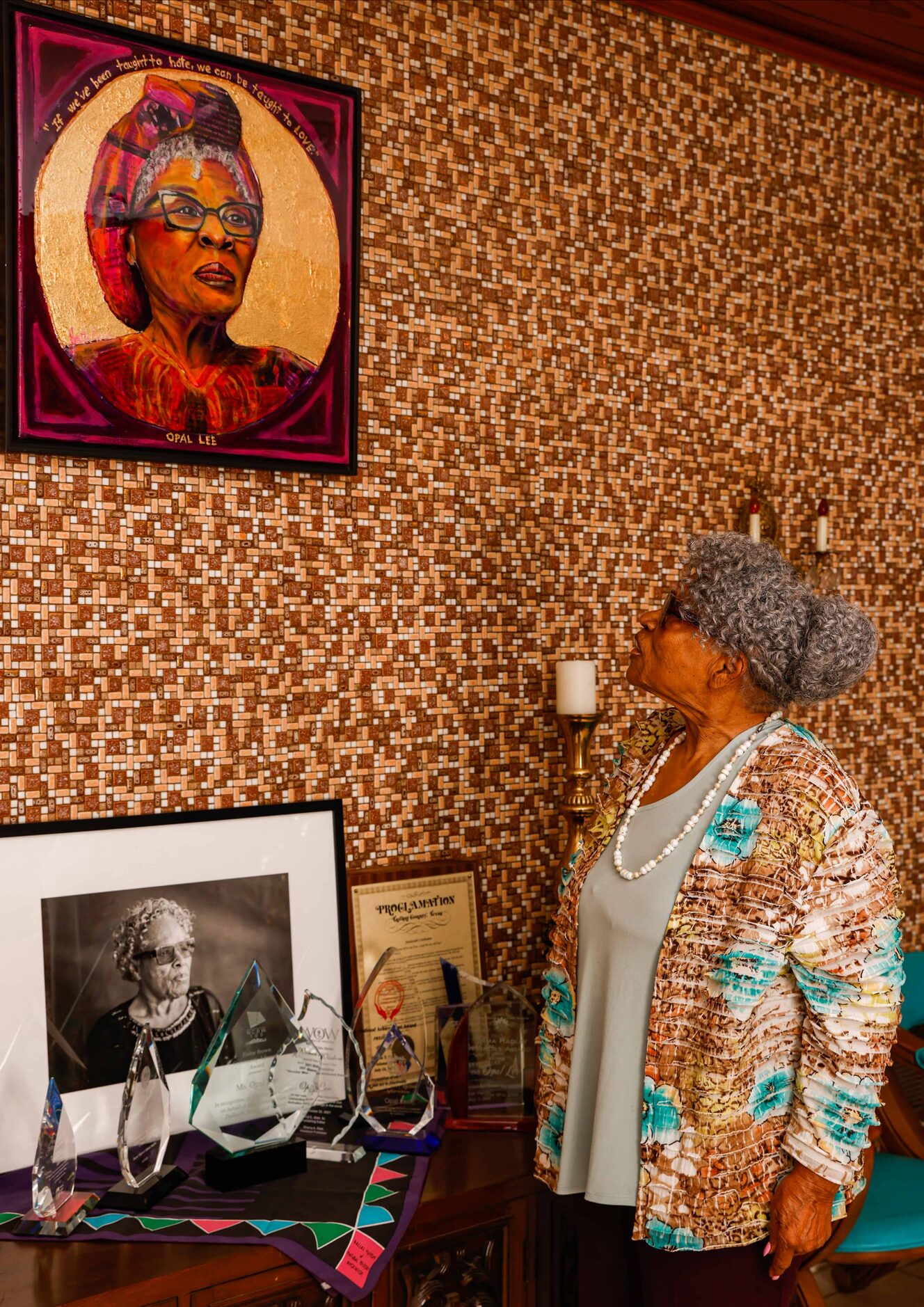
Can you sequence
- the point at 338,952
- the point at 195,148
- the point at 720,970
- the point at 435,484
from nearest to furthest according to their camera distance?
the point at 720,970, the point at 195,148, the point at 338,952, the point at 435,484

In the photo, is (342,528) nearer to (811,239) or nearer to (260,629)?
(260,629)

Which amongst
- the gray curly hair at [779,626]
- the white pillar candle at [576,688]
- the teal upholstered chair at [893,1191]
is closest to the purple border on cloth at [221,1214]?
the teal upholstered chair at [893,1191]

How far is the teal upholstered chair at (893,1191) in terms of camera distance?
78.0 inches

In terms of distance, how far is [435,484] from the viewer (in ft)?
7.68

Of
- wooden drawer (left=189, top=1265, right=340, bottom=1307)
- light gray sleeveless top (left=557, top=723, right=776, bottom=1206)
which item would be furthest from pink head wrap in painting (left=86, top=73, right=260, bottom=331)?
wooden drawer (left=189, top=1265, right=340, bottom=1307)

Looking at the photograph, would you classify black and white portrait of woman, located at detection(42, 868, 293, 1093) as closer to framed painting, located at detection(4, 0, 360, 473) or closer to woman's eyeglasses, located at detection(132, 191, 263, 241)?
framed painting, located at detection(4, 0, 360, 473)

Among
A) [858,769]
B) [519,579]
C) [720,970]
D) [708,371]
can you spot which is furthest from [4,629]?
[858,769]

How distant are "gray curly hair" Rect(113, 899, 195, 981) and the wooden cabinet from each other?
1.52 feet

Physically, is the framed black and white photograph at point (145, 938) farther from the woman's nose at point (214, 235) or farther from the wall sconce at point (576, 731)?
the woman's nose at point (214, 235)

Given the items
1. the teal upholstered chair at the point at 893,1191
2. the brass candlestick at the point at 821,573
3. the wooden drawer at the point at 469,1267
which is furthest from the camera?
the brass candlestick at the point at 821,573

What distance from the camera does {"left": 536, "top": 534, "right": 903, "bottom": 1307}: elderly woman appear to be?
5.30ft

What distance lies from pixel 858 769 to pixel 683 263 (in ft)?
4.53

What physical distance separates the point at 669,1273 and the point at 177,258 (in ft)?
6.26

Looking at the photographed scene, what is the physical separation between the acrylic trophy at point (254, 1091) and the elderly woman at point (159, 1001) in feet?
0.42
